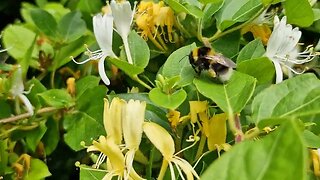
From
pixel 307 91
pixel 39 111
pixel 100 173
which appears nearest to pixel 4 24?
pixel 39 111

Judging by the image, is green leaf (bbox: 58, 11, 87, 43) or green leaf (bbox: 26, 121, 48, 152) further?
green leaf (bbox: 58, 11, 87, 43)

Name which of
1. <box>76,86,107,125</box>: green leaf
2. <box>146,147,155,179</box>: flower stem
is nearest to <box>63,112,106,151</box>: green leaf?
<box>76,86,107,125</box>: green leaf

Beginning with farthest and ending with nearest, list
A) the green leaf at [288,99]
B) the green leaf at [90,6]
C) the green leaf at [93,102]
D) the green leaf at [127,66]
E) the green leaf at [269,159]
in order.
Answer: the green leaf at [90,6]
the green leaf at [93,102]
the green leaf at [127,66]
the green leaf at [288,99]
the green leaf at [269,159]

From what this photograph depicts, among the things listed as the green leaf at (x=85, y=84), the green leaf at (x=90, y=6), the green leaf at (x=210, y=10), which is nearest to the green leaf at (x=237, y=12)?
the green leaf at (x=210, y=10)

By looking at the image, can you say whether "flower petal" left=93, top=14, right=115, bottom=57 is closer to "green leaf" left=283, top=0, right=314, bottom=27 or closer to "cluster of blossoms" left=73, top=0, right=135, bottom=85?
"cluster of blossoms" left=73, top=0, right=135, bottom=85

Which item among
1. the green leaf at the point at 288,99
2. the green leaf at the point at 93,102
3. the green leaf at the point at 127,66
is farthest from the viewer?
the green leaf at the point at 93,102

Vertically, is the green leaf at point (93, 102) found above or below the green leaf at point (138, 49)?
below

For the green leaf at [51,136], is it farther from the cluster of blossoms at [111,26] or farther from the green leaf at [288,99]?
the green leaf at [288,99]
